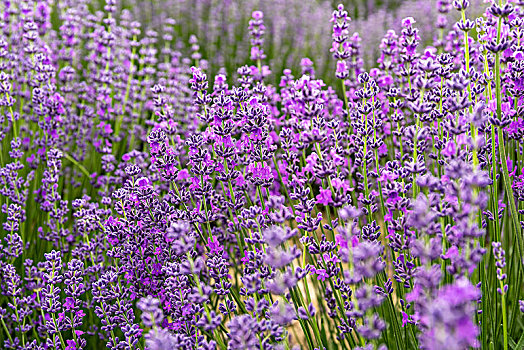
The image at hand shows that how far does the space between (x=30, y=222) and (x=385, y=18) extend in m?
5.77

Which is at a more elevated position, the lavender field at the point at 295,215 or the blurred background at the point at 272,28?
the blurred background at the point at 272,28

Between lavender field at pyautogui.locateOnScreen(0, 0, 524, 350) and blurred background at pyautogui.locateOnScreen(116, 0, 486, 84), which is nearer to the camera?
lavender field at pyautogui.locateOnScreen(0, 0, 524, 350)

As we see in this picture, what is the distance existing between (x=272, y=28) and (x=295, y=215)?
4.75 metres

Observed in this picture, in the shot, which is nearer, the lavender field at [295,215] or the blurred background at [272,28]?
the lavender field at [295,215]

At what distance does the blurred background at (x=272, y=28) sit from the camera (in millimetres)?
5855

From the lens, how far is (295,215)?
7.56ft

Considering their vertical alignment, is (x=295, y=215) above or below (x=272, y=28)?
below

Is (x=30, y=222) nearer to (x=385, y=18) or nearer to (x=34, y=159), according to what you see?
(x=34, y=159)

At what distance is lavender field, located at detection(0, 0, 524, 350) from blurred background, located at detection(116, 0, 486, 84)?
220 centimetres

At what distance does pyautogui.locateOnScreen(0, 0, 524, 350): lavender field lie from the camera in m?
1.19

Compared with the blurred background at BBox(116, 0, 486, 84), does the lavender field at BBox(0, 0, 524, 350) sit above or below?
below

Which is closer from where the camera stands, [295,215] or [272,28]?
[295,215]

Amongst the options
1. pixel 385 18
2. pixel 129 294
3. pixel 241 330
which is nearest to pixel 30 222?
pixel 129 294

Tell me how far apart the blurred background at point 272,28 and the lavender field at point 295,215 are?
7.23 ft
